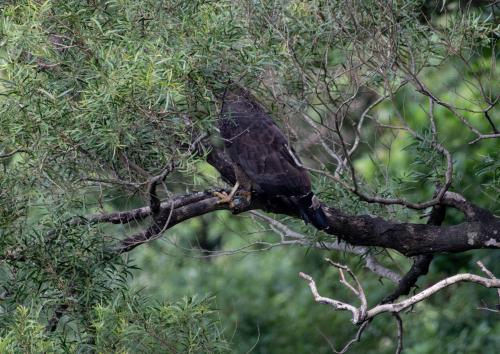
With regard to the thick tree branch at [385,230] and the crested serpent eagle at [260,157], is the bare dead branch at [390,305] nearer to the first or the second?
the thick tree branch at [385,230]

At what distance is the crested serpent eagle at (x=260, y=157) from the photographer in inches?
191

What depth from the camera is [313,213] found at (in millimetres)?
4629

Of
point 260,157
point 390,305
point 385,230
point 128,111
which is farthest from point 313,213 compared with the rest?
point 128,111

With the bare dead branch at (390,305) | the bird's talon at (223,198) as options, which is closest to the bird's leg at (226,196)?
the bird's talon at (223,198)

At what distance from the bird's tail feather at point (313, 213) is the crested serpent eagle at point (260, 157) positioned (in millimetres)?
21

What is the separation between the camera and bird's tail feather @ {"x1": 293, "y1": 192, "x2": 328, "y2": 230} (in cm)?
462

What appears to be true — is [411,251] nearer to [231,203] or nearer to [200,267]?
[231,203]

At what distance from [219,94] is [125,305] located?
1057 millimetres

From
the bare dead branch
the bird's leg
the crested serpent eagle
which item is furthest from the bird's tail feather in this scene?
the bare dead branch

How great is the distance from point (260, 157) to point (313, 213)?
58 centimetres

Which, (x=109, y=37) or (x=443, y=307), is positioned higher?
(x=109, y=37)

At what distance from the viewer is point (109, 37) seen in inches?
160

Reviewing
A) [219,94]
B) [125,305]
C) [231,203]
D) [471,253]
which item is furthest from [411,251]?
[471,253]

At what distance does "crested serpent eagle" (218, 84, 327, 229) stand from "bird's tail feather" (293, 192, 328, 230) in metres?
0.02
